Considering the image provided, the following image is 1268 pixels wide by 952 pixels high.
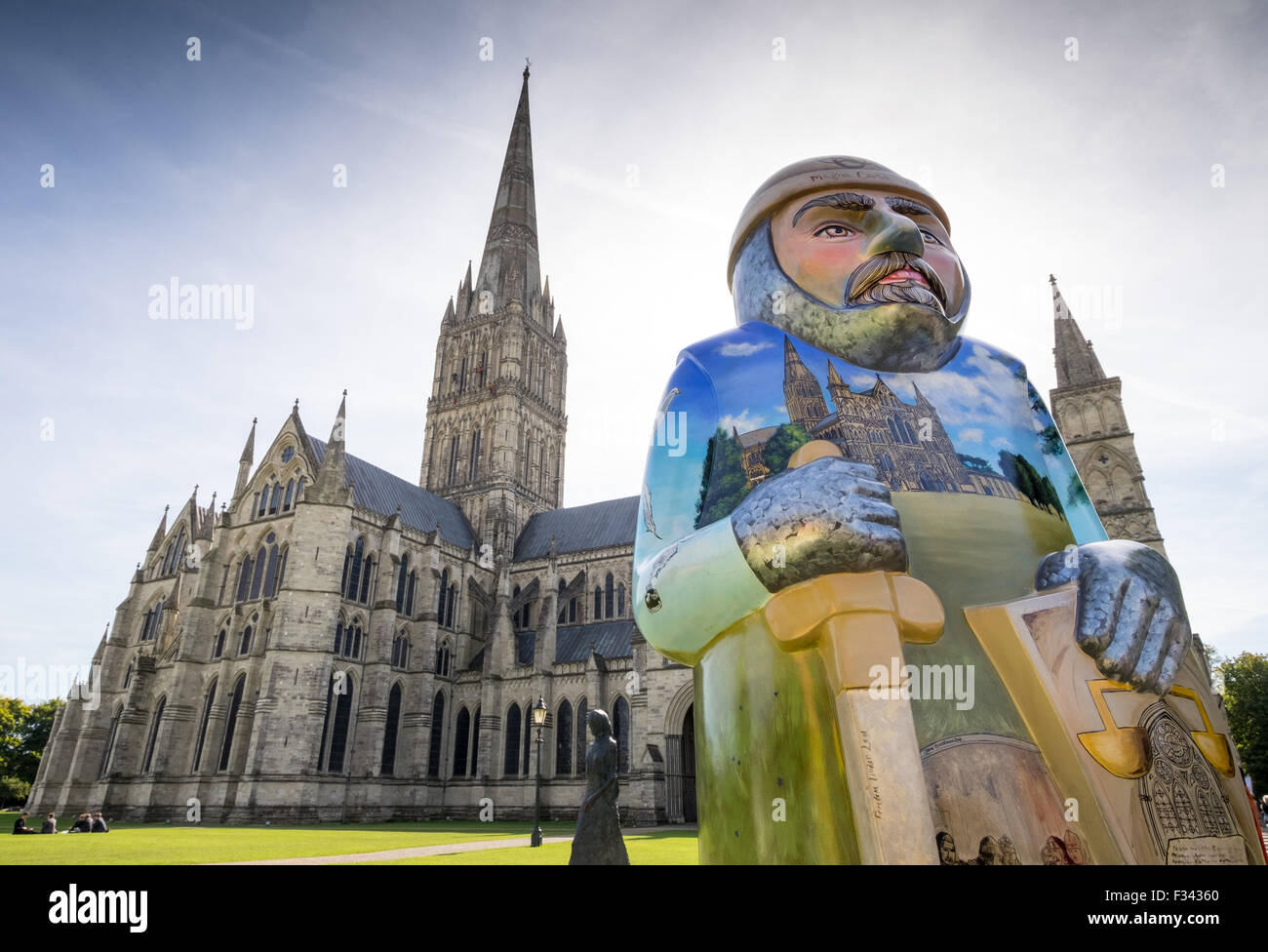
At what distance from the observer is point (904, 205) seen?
12.1 ft

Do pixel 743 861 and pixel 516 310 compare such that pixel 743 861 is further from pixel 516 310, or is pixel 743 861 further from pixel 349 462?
pixel 516 310

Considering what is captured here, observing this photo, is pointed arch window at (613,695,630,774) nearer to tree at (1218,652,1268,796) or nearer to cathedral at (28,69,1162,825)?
cathedral at (28,69,1162,825)

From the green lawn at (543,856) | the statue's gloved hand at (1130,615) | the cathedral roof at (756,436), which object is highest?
the cathedral roof at (756,436)

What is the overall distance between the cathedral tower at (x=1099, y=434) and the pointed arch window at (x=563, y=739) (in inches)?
911

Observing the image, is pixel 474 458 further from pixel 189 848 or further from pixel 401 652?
pixel 189 848

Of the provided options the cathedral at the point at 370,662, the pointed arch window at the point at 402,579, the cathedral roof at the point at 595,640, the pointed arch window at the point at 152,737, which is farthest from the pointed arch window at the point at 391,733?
the pointed arch window at the point at 152,737

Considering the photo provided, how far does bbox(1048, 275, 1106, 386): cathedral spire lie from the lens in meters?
31.1

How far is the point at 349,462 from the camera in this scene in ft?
121

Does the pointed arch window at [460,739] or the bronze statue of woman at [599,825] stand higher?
the pointed arch window at [460,739]

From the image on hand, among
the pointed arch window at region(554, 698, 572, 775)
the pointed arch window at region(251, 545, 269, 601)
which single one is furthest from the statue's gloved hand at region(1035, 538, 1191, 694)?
the pointed arch window at region(251, 545, 269, 601)

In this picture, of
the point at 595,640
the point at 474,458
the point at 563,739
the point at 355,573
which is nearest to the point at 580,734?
the point at 563,739

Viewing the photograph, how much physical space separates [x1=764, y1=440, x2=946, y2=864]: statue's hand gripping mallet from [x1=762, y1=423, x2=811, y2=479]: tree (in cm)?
67

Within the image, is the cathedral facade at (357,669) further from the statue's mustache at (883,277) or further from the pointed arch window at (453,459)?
the statue's mustache at (883,277)

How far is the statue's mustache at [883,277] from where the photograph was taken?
10.8 feet
